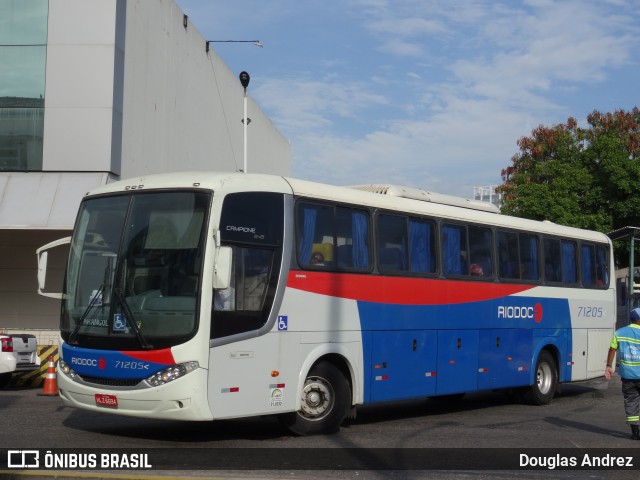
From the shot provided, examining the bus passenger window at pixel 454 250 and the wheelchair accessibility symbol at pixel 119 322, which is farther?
the bus passenger window at pixel 454 250

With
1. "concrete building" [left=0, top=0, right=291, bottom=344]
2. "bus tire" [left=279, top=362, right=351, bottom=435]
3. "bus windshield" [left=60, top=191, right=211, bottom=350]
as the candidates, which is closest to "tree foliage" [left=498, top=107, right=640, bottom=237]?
"concrete building" [left=0, top=0, right=291, bottom=344]

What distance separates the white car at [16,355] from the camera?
1794cm

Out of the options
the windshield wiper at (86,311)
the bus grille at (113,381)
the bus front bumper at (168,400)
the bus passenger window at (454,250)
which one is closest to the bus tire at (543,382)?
the bus passenger window at (454,250)

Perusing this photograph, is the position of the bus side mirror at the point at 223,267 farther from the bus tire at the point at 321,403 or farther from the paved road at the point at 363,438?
the bus tire at the point at 321,403

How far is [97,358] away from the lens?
10.8 metres

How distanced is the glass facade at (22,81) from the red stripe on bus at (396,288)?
13.9 meters

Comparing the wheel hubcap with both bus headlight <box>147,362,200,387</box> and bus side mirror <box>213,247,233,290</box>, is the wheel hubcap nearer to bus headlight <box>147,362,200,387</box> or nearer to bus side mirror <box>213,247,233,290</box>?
bus headlight <box>147,362,200,387</box>

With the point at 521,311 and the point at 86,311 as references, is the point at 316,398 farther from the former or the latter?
the point at 521,311

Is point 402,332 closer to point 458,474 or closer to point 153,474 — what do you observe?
point 458,474

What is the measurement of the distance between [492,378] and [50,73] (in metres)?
15.2

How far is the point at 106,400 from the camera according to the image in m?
10.7

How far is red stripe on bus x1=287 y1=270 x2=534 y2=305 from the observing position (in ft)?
39.3

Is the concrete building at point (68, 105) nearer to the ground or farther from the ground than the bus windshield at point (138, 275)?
farther from the ground

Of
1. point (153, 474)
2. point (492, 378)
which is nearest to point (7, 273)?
point (492, 378)
